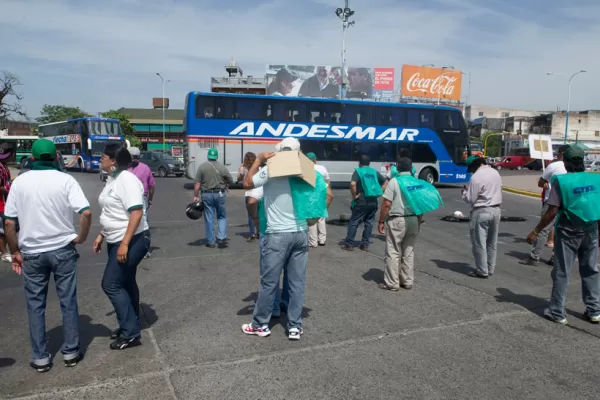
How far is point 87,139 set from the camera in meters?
30.8

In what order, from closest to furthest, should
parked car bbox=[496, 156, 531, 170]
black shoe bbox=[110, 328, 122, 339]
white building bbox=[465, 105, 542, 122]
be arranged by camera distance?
black shoe bbox=[110, 328, 122, 339] → parked car bbox=[496, 156, 531, 170] → white building bbox=[465, 105, 542, 122]

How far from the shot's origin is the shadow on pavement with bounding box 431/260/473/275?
272 inches

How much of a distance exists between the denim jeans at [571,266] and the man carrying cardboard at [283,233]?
8.33ft

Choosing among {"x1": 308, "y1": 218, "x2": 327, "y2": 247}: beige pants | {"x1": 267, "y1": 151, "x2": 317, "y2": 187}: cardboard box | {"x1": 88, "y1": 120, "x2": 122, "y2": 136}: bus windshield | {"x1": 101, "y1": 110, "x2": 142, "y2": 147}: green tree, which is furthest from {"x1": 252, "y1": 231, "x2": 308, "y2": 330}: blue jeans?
{"x1": 101, "y1": 110, "x2": 142, "y2": 147}: green tree

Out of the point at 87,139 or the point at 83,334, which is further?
the point at 87,139

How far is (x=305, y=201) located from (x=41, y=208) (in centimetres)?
210

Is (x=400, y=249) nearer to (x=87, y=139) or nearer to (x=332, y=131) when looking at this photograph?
(x=332, y=131)

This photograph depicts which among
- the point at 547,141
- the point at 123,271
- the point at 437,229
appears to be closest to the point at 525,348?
the point at 123,271

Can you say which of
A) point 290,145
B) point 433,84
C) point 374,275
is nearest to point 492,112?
point 433,84

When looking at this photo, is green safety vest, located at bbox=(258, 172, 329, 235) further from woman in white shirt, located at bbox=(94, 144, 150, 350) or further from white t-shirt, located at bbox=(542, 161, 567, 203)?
white t-shirt, located at bbox=(542, 161, 567, 203)

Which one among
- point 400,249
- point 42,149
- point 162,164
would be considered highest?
point 42,149

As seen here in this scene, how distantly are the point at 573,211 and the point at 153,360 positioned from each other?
163 inches

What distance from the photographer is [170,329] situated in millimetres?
4410

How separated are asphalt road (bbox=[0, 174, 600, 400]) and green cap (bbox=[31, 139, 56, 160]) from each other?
1.65 meters
